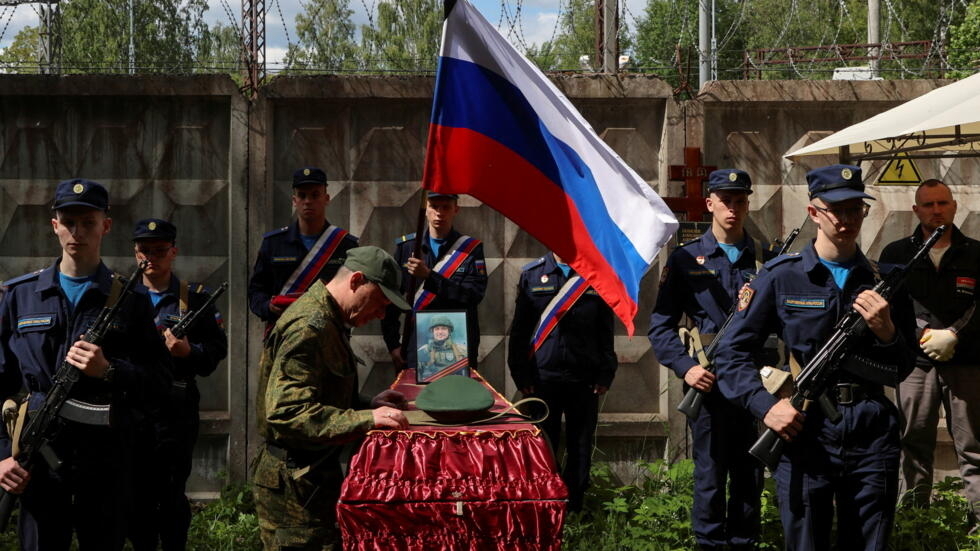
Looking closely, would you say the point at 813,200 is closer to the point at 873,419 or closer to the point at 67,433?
the point at 873,419

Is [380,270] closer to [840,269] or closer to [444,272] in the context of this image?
[840,269]

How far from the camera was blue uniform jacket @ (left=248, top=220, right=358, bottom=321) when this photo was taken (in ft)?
22.3

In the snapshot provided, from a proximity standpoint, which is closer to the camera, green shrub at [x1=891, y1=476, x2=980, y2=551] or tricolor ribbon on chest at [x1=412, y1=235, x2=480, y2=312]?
green shrub at [x1=891, y1=476, x2=980, y2=551]

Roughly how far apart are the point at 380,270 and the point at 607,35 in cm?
432

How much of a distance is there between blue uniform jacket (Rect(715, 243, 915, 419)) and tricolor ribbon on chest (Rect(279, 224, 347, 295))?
2.93m

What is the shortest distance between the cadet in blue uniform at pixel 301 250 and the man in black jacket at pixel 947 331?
3631 millimetres

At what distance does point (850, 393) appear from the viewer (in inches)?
175

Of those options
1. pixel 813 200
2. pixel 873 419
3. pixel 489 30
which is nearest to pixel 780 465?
pixel 873 419

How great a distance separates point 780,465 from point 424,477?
176 centimetres

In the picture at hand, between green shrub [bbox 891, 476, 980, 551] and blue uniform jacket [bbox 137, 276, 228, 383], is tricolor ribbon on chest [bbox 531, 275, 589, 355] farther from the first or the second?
green shrub [bbox 891, 476, 980, 551]

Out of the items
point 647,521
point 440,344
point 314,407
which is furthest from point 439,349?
point 314,407

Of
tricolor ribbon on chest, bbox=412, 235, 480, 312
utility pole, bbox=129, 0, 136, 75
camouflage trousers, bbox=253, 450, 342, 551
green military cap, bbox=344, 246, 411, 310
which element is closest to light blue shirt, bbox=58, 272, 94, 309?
camouflage trousers, bbox=253, 450, 342, 551

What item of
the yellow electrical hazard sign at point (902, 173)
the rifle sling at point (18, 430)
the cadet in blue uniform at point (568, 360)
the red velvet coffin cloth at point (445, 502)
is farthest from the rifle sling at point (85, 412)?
the yellow electrical hazard sign at point (902, 173)

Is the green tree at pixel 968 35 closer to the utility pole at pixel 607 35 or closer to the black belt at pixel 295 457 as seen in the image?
the utility pole at pixel 607 35
